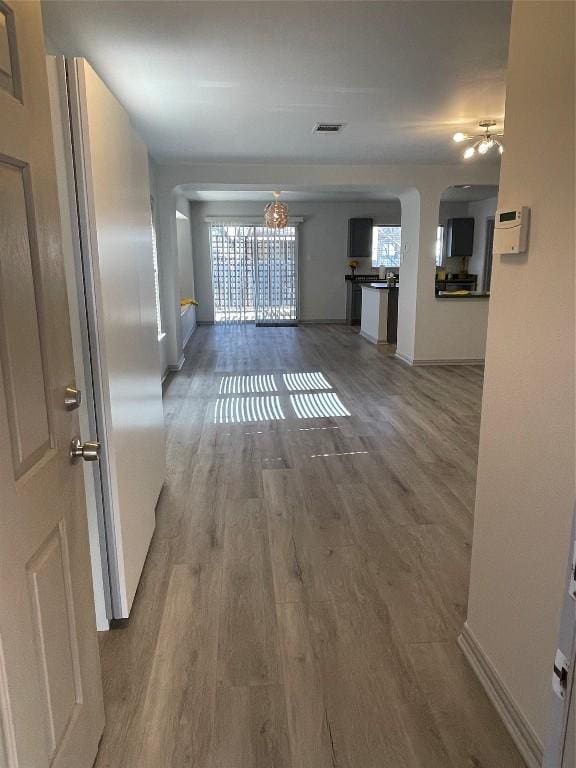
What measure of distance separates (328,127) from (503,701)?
4.24m

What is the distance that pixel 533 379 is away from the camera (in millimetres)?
1408

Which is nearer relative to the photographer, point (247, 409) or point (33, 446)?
point (33, 446)

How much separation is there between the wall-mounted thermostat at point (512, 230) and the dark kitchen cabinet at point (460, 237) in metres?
9.46

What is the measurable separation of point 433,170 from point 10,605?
21.6 ft

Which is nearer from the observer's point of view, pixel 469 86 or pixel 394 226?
pixel 469 86

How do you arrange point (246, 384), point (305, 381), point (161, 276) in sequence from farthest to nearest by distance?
1. point (161, 276)
2. point (305, 381)
3. point (246, 384)

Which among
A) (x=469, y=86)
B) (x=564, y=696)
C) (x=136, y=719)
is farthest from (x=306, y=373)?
(x=564, y=696)

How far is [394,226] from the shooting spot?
428 inches

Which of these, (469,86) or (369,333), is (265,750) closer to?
(469,86)

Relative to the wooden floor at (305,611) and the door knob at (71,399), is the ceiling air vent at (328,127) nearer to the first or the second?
the wooden floor at (305,611)

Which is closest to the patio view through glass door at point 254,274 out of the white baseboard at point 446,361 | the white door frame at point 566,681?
the white baseboard at point 446,361

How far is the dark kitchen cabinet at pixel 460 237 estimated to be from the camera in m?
10.3

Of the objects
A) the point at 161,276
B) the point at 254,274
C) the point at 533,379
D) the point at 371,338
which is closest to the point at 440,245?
the point at 371,338

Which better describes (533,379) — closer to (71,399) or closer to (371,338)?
(71,399)
